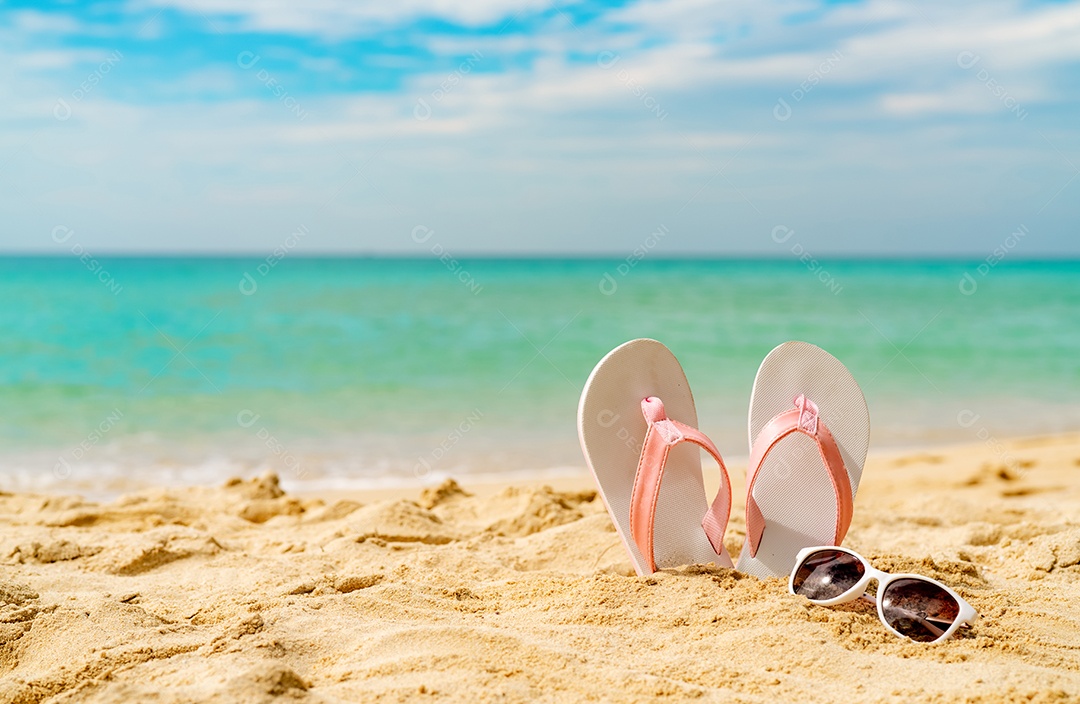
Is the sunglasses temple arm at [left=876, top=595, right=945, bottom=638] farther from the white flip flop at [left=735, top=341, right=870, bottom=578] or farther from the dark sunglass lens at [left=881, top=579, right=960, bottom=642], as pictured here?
the white flip flop at [left=735, top=341, right=870, bottom=578]

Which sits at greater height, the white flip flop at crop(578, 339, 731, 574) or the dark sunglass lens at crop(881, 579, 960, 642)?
the white flip flop at crop(578, 339, 731, 574)

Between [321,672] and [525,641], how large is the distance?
1.49 ft

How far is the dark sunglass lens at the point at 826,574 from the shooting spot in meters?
2.04

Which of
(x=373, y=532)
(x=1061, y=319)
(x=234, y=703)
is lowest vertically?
(x=1061, y=319)

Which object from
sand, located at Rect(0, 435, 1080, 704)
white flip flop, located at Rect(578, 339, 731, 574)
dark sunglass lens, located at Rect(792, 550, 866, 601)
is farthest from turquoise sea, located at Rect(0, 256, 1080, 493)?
dark sunglass lens, located at Rect(792, 550, 866, 601)

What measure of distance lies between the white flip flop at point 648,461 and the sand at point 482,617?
0.55 feet

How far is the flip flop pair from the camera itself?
237cm

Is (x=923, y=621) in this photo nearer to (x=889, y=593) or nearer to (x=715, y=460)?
(x=889, y=593)

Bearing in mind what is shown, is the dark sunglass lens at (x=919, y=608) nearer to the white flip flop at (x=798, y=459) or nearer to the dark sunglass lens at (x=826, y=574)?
the dark sunglass lens at (x=826, y=574)

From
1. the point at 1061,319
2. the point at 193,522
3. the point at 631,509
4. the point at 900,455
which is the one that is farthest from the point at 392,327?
the point at 1061,319

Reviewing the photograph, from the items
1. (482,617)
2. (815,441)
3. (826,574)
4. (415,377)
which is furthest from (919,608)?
(415,377)

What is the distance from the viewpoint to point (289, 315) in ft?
51.6

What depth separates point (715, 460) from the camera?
97.4 inches

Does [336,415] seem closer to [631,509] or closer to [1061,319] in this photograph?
[631,509]
